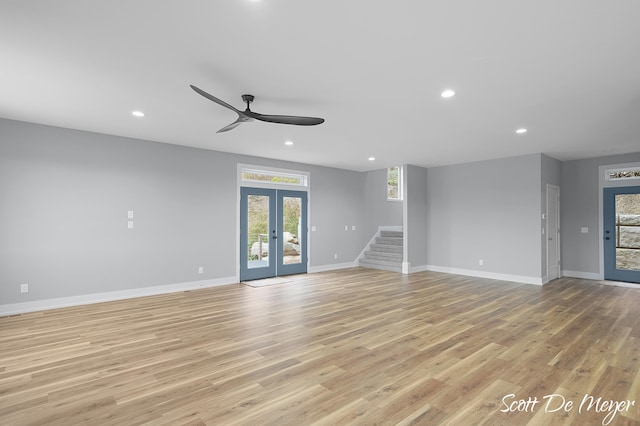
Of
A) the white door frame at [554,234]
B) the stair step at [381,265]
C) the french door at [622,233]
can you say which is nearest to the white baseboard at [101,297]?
the stair step at [381,265]

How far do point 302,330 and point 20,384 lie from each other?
261 centimetres

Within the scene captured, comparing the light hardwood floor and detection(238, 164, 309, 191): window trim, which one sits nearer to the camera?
the light hardwood floor

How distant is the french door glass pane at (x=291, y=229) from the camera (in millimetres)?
7990

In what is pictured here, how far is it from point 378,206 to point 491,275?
3854 millimetres

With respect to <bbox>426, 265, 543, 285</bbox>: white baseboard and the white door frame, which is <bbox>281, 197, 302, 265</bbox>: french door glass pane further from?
the white door frame

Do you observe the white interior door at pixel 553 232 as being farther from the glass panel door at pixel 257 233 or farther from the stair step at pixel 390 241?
the glass panel door at pixel 257 233

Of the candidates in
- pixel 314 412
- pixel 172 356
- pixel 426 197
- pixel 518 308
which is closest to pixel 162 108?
pixel 172 356

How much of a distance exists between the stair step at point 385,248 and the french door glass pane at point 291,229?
8.34 ft

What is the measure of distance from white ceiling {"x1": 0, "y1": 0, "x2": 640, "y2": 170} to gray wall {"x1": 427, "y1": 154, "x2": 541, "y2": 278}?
192 centimetres

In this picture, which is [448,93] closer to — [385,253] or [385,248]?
[385,253]

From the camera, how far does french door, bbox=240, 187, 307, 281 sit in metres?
7.31

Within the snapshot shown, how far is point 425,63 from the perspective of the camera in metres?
3.03

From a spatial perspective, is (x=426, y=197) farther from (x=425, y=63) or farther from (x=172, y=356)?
(x=172, y=356)

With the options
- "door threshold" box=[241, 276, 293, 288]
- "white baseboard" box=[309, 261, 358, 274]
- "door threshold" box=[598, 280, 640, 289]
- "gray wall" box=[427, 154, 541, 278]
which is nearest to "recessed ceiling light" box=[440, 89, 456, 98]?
"gray wall" box=[427, 154, 541, 278]
